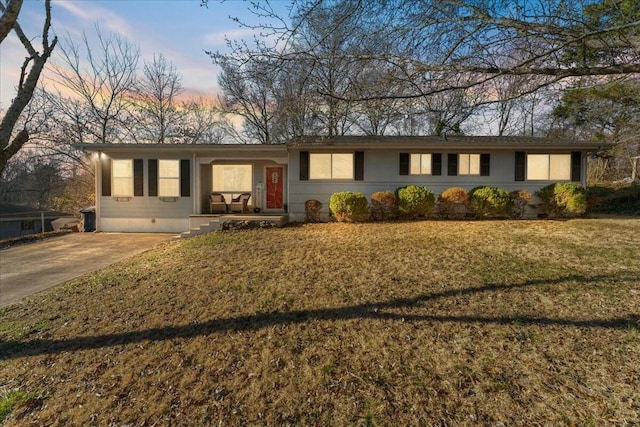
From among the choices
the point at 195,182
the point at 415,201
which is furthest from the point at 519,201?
the point at 195,182

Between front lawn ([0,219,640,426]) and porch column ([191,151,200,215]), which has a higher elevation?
porch column ([191,151,200,215])

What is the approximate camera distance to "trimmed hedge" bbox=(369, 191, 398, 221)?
10.2 meters

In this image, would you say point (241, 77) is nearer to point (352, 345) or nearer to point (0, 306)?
point (352, 345)

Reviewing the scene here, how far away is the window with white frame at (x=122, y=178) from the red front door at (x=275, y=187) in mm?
5053

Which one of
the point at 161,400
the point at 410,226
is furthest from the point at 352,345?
the point at 410,226

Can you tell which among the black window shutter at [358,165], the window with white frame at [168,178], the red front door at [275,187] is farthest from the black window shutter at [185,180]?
the black window shutter at [358,165]

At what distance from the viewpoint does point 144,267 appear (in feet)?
21.2

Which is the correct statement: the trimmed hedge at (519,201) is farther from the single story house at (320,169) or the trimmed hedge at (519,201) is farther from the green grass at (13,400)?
the green grass at (13,400)

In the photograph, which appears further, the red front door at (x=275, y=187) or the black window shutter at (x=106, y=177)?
the red front door at (x=275, y=187)

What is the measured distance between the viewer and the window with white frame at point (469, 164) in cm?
1098

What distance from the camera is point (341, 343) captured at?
340 cm

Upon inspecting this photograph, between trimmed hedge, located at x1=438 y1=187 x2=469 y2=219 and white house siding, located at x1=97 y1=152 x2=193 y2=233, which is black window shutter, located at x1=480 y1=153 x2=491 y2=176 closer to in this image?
trimmed hedge, located at x1=438 y1=187 x2=469 y2=219

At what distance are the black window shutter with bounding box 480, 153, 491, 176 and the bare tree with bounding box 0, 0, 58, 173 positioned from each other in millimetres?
11514

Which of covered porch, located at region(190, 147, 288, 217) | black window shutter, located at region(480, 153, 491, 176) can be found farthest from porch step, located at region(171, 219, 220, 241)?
black window shutter, located at region(480, 153, 491, 176)
